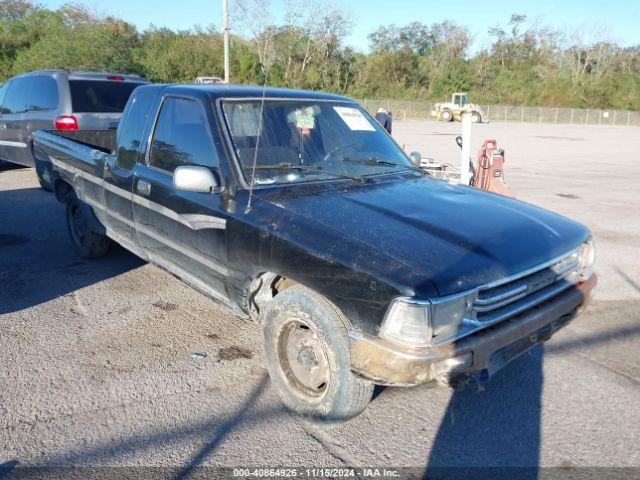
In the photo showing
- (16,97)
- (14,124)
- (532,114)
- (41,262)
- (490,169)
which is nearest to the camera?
(41,262)

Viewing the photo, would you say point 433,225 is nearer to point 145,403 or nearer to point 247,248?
point 247,248

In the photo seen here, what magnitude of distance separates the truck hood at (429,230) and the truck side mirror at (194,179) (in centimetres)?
40

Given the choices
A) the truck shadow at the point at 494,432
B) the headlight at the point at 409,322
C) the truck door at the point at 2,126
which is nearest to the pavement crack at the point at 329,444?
the truck shadow at the point at 494,432

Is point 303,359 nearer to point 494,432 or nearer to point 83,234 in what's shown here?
point 494,432

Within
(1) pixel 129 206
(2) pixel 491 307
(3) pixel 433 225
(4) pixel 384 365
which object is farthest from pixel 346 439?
(1) pixel 129 206

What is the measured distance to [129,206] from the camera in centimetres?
462

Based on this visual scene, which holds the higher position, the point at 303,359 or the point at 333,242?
the point at 333,242

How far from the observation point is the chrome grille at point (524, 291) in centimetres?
279

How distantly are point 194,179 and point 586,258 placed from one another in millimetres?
2537

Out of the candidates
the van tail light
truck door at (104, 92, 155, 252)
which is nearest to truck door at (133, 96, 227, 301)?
truck door at (104, 92, 155, 252)

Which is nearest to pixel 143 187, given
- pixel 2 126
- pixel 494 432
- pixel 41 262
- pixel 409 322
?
pixel 41 262

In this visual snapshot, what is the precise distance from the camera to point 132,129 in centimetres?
468

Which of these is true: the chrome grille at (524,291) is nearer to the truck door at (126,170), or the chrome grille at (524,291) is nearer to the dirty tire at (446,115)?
the truck door at (126,170)

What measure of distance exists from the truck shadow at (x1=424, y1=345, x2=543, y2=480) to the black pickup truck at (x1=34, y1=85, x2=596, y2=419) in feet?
1.49
